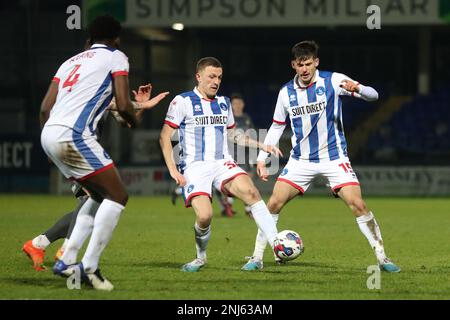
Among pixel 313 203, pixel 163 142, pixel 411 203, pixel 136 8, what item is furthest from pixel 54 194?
pixel 163 142

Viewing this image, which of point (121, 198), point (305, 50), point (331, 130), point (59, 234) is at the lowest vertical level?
point (59, 234)

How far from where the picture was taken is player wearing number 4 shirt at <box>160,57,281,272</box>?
30.1ft

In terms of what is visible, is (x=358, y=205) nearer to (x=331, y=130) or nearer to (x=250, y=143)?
(x=331, y=130)

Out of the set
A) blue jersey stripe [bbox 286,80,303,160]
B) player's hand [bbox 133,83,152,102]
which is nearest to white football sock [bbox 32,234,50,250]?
player's hand [bbox 133,83,152,102]

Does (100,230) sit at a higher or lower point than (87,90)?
lower

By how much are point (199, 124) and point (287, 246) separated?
1.47 meters

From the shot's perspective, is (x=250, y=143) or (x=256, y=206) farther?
(x=250, y=143)

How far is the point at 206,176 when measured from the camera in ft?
30.5

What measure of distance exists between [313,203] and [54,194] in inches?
279

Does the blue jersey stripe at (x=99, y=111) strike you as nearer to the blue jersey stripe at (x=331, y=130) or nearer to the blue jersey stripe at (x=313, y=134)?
the blue jersey stripe at (x=313, y=134)

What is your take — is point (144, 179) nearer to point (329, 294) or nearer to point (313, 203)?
point (313, 203)

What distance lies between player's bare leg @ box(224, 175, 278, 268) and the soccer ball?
0.08m

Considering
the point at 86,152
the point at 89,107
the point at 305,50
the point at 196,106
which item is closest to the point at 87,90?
the point at 89,107

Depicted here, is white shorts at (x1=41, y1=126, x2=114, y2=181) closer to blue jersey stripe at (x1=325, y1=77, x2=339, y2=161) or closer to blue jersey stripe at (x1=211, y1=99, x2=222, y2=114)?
blue jersey stripe at (x1=211, y1=99, x2=222, y2=114)
